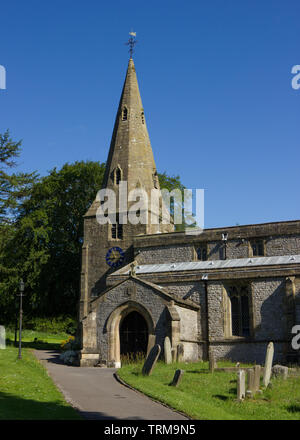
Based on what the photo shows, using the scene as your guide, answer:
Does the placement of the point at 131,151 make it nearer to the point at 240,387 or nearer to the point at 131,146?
the point at 131,146

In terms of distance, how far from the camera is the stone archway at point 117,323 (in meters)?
24.1

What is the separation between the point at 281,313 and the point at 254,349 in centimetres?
224

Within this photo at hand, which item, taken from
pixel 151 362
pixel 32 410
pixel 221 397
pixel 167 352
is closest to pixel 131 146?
pixel 167 352

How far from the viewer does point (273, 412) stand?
11453 millimetres

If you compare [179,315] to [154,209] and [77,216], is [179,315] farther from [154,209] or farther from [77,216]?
[77,216]

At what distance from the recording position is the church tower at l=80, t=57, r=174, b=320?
108 feet

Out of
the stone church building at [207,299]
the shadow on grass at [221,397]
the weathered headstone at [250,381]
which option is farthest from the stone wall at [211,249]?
the shadow on grass at [221,397]

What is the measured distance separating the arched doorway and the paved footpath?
6804 mm

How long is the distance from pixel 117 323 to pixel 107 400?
40.8 feet

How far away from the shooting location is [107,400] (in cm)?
1254

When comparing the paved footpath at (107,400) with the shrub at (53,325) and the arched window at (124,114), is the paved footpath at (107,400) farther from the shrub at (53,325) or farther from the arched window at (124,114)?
the arched window at (124,114)

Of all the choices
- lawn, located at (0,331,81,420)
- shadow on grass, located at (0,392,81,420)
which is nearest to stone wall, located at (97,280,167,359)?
lawn, located at (0,331,81,420)

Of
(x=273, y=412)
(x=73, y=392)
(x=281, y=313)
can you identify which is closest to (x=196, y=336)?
(x=281, y=313)
